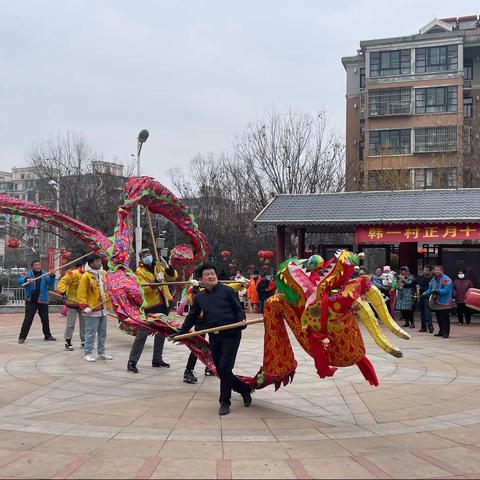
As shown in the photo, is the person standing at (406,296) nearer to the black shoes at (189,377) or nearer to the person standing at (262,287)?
the person standing at (262,287)

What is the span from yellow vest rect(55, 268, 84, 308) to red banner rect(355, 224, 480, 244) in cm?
800

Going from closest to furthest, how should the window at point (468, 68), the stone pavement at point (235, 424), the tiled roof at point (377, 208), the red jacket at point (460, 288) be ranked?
the stone pavement at point (235, 424), the red jacket at point (460, 288), the tiled roof at point (377, 208), the window at point (468, 68)

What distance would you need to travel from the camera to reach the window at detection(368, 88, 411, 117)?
37469 mm

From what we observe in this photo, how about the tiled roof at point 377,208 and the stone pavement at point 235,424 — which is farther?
the tiled roof at point 377,208

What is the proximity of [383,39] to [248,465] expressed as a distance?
37.9 m

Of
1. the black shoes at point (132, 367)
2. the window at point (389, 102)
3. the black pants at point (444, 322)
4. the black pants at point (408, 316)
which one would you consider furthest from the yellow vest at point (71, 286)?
the window at point (389, 102)

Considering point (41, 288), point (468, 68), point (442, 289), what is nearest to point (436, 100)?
point (468, 68)

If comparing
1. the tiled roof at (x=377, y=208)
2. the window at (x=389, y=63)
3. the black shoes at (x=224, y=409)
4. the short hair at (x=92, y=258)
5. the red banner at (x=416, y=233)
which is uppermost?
the window at (x=389, y=63)

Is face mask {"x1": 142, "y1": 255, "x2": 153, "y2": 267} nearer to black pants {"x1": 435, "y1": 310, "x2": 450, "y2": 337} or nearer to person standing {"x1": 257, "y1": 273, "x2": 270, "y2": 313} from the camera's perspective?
black pants {"x1": 435, "y1": 310, "x2": 450, "y2": 337}

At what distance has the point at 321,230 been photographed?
18891 mm

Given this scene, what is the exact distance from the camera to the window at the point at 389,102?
37469 millimetres

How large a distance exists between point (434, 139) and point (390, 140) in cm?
282

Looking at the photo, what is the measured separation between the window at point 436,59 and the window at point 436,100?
4.52 feet

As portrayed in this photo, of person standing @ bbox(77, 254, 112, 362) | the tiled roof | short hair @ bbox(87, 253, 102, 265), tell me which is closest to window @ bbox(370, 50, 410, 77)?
the tiled roof
